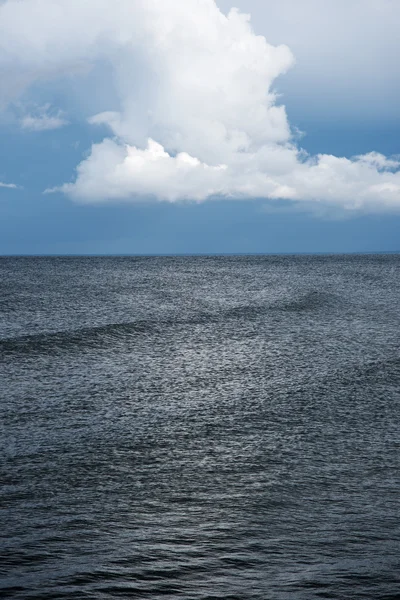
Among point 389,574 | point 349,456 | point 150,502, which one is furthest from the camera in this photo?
point 349,456

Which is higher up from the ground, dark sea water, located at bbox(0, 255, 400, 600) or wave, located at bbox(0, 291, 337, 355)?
wave, located at bbox(0, 291, 337, 355)

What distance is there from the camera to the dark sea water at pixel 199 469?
11016mm

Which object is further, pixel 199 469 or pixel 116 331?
pixel 116 331

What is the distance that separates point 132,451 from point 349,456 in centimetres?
580

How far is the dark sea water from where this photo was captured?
11016 millimetres

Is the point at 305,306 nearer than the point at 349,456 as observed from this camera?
No

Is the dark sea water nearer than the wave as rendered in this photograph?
Yes

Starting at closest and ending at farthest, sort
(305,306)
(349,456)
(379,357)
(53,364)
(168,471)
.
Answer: (168,471) < (349,456) < (53,364) < (379,357) < (305,306)

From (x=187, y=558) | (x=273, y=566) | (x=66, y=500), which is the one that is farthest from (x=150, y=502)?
(x=273, y=566)

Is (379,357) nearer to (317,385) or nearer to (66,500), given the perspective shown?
(317,385)

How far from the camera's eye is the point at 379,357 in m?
33.3

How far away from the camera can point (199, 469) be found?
16.3m

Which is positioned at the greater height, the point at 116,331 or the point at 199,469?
the point at 116,331

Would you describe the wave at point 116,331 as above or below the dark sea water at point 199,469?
above
